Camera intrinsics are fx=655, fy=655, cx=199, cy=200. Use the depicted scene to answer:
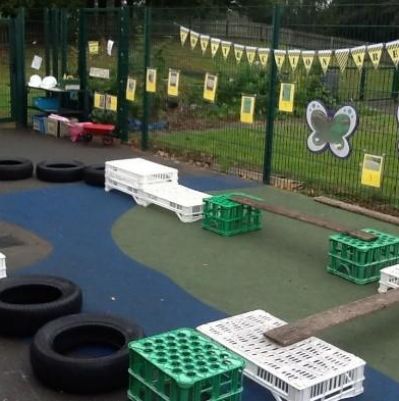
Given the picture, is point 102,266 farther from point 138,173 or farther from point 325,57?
point 325,57

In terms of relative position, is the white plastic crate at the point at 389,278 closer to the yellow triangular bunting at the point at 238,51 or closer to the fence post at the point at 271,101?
the fence post at the point at 271,101

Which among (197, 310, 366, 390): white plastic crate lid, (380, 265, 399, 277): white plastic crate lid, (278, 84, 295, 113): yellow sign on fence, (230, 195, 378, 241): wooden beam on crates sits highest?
(278, 84, 295, 113): yellow sign on fence

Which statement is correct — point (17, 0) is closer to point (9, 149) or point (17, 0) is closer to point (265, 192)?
point (9, 149)

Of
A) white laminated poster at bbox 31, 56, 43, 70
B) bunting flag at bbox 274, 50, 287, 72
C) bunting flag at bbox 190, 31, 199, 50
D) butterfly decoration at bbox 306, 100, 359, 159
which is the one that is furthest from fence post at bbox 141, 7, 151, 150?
butterfly decoration at bbox 306, 100, 359, 159

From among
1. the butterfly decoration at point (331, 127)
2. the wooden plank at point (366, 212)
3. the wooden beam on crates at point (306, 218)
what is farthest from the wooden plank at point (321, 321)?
the butterfly decoration at point (331, 127)

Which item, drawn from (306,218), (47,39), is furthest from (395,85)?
(47,39)

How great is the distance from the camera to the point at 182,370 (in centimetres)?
326

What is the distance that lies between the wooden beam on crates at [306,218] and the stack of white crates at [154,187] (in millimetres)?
585

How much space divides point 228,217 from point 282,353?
2.93 metres

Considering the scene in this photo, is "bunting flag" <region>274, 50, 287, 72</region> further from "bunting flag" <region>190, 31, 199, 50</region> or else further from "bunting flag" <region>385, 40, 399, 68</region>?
"bunting flag" <region>190, 31, 199, 50</region>

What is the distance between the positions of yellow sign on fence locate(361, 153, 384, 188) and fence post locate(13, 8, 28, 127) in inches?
320

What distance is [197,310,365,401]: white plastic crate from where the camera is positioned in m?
3.61

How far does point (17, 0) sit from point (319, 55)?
908 inches

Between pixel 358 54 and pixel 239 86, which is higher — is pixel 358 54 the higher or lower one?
the higher one
